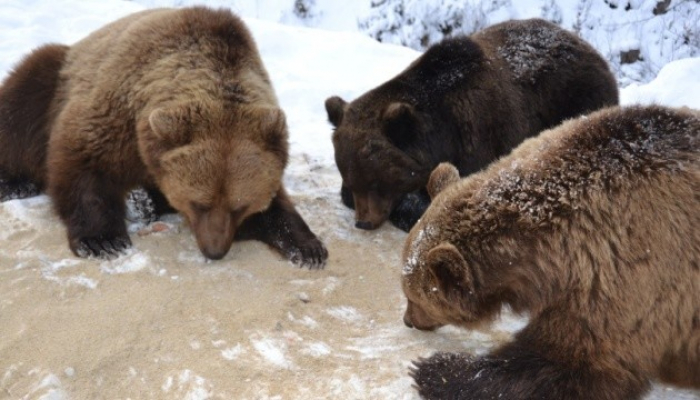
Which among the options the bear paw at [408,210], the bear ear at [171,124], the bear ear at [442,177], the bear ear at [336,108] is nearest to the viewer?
the bear ear at [442,177]

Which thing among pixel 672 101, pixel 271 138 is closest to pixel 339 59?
pixel 672 101

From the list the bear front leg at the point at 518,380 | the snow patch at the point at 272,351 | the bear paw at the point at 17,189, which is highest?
the bear front leg at the point at 518,380

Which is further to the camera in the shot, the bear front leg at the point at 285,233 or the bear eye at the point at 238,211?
the bear front leg at the point at 285,233

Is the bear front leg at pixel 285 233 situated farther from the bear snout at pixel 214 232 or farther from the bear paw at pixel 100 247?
the bear paw at pixel 100 247

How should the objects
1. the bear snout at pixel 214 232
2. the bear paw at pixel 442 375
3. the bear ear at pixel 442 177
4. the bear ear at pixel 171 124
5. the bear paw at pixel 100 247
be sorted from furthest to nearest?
the bear paw at pixel 100 247, the bear snout at pixel 214 232, the bear ear at pixel 171 124, the bear ear at pixel 442 177, the bear paw at pixel 442 375

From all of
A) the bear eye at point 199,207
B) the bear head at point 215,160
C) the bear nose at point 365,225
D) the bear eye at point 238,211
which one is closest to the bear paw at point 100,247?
the bear head at point 215,160

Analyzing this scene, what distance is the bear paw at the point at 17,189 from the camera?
6.09 metres

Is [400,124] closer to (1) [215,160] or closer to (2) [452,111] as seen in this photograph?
(2) [452,111]

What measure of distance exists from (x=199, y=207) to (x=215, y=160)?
40 centimetres

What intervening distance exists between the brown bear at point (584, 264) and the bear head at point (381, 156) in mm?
2220

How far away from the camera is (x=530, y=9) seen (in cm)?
1506

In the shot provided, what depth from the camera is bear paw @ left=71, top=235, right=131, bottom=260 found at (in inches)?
204

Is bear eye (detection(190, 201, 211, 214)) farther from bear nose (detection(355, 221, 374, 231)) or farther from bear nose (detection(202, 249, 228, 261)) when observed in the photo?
bear nose (detection(355, 221, 374, 231))

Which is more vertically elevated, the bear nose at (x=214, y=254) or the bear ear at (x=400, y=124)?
the bear ear at (x=400, y=124)
